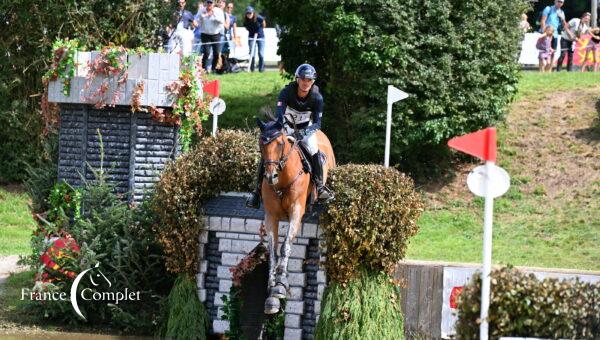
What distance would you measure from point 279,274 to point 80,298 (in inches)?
135

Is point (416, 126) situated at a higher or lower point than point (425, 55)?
lower

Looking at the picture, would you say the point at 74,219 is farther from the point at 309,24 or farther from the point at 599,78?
→ the point at 599,78

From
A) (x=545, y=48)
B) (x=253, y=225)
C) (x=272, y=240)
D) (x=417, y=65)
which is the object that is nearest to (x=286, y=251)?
(x=272, y=240)

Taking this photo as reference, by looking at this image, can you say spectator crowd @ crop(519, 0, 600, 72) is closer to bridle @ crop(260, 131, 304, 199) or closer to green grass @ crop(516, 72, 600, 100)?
green grass @ crop(516, 72, 600, 100)

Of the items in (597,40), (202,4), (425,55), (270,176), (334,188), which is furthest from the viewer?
(597,40)

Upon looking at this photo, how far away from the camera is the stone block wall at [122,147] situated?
15938mm

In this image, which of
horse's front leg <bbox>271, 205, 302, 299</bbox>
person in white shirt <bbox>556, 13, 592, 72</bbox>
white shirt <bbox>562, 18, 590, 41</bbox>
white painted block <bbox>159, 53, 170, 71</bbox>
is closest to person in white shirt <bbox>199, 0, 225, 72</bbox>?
person in white shirt <bbox>556, 13, 592, 72</bbox>

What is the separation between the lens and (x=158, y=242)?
1481 centimetres

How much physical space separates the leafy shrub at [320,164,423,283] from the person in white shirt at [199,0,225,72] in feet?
47.1

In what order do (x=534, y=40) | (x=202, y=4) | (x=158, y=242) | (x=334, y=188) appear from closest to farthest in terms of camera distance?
(x=334, y=188) < (x=158, y=242) < (x=202, y=4) < (x=534, y=40)

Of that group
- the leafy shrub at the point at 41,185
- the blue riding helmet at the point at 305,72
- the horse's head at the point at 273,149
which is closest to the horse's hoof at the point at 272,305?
the horse's head at the point at 273,149

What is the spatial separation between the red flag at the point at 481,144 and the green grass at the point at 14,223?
10.2 metres

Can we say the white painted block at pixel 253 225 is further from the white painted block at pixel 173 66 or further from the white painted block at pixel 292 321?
the white painted block at pixel 173 66

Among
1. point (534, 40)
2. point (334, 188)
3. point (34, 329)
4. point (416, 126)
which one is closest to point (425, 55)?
point (416, 126)
